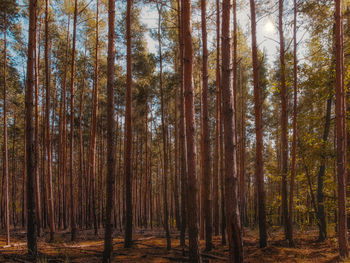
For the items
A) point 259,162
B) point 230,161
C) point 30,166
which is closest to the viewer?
point 230,161

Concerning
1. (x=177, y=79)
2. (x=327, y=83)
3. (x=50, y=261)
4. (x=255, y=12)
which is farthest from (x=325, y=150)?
(x=50, y=261)

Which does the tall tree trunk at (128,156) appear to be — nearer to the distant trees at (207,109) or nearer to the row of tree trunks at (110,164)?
the distant trees at (207,109)

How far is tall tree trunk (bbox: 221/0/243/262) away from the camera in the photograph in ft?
→ 14.8

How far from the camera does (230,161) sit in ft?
15.4

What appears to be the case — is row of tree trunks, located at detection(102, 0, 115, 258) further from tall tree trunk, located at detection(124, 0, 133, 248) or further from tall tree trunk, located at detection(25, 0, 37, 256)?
tall tree trunk, located at detection(124, 0, 133, 248)

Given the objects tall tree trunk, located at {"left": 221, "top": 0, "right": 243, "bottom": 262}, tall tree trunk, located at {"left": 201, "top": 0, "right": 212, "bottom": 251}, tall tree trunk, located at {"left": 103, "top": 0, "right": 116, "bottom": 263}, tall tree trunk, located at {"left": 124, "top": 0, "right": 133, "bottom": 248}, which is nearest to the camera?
tall tree trunk, located at {"left": 221, "top": 0, "right": 243, "bottom": 262}

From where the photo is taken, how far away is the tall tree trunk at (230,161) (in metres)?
4.50

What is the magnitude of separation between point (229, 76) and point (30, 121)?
587cm

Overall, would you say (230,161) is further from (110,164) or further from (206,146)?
(206,146)

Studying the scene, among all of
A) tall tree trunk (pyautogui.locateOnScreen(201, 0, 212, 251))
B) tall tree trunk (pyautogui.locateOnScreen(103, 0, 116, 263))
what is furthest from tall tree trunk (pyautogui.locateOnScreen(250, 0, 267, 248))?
tall tree trunk (pyautogui.locateOnScreen(103, 0, 116, 263))

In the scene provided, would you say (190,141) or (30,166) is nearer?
(190,141)

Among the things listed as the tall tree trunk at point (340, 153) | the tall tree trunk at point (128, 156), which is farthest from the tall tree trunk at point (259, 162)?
the tall tree trunk at point (128, 156)

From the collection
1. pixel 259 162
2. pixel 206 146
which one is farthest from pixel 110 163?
pixel 259 162

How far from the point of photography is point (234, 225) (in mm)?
4500
